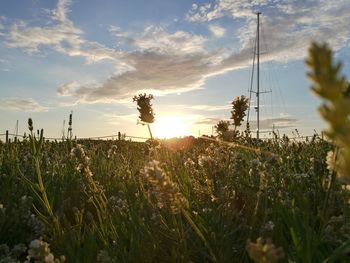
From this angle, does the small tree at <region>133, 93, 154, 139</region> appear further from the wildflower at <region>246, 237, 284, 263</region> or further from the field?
the wildflower at <region>246, 237, 284, 263</region>

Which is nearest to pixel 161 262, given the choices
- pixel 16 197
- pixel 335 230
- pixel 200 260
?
pixel 200 260

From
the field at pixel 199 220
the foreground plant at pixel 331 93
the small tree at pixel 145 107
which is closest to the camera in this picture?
the foreground plant at pixel 331 93

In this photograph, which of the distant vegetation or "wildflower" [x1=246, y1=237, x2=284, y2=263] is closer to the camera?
"wildflower" [x1=246, y1=237, x2=284, y2=263]

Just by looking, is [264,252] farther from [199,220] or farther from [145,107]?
[145,107]

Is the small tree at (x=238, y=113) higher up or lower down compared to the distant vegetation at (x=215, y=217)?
higher up

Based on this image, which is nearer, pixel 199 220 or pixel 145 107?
pixel 199 220

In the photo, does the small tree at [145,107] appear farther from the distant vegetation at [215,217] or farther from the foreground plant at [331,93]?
the foreground plant at [331,93]

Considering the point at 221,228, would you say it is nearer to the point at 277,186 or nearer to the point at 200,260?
the point at 200,260

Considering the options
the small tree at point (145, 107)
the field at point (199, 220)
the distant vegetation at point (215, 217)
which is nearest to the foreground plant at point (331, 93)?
the distant vegetation at point (215, 217)

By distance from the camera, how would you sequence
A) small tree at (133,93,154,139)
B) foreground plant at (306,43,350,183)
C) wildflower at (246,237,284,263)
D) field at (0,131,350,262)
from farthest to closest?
1. small tree at (133,93,154,139)
2. field at (0,131,350,262)
3. wildflower at (246,237,284,263)
4. foreground plant at (306,43,350,183)

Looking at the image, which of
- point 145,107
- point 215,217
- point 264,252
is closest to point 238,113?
point 145,107

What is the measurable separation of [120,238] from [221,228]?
70cm

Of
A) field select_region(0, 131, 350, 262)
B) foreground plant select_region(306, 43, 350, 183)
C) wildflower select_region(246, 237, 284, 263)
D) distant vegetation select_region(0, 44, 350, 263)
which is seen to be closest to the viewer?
foreground plant select_region(306, 43, 350, 183)

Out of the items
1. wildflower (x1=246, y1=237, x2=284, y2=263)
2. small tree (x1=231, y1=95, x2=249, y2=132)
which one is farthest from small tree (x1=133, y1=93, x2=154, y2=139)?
wildflower (x1=246, y1=237, x2=284, y2=263)
